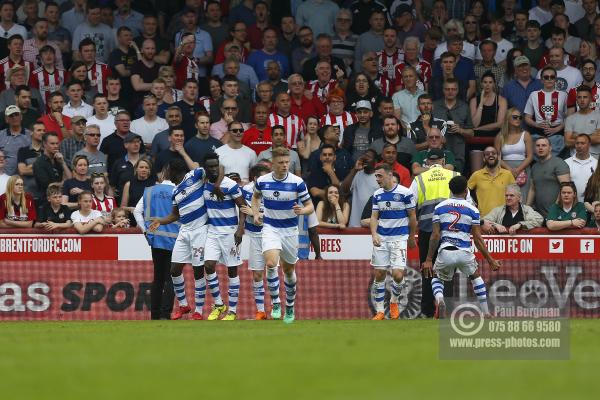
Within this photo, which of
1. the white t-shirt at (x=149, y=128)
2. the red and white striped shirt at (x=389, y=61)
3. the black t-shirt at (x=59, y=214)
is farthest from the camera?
the red and white striped shirt at (x=389, y=61)

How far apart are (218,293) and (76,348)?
6.03 meters

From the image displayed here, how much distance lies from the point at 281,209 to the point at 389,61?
6.91 metres

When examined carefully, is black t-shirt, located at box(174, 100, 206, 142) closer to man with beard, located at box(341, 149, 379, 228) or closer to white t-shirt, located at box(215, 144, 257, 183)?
white t-shirt, located at box(215, 144, 257, 183)

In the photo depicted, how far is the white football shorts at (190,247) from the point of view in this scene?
19.4m

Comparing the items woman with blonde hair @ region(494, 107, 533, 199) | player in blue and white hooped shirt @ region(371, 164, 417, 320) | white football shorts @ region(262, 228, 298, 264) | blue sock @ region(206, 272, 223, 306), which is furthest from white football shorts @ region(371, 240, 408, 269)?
woman with blonde hair @ region(494, 107, 533, 199)

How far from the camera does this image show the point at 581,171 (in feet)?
73.0

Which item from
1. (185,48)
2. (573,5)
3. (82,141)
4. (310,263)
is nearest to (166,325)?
(310,263)

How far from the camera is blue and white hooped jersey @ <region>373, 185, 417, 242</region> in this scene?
19.1 meters

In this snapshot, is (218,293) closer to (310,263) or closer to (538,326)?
(310,263)

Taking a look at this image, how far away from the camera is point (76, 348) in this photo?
13578 millimetres

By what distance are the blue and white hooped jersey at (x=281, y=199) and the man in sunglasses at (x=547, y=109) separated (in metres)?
6.41

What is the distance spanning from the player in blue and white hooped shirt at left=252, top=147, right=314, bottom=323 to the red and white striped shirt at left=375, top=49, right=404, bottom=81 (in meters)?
6.64

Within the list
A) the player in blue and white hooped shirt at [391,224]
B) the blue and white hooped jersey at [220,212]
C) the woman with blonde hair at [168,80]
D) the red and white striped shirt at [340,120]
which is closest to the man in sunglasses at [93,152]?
the woman with blonde hair at [168,80]

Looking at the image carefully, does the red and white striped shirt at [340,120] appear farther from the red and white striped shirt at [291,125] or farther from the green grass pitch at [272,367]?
the green grass pitch at [272,367]
